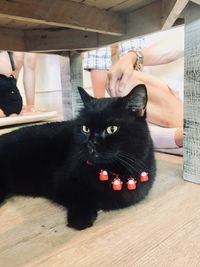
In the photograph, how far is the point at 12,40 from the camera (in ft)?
3.96

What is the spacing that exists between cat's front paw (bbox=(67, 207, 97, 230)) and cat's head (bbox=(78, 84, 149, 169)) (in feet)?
0.43

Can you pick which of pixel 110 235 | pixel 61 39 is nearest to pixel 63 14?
pixel 61 39

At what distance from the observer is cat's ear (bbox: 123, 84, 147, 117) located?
0.71 meters

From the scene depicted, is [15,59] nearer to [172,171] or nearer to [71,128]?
[71,128]

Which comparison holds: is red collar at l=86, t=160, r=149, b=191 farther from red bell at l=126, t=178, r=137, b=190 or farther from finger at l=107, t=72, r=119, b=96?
finger at l=107, t=72, r=119, b=96

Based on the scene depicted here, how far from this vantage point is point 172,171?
1056 mm

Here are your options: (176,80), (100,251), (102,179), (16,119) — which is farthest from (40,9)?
(16,119)

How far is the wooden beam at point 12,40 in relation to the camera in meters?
1.17

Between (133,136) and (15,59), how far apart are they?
1.92 metres

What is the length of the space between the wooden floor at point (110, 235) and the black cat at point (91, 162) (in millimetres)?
39

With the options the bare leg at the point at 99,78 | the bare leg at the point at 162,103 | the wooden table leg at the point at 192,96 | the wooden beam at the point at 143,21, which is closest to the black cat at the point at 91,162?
the wooden table leg at the point at 192,96

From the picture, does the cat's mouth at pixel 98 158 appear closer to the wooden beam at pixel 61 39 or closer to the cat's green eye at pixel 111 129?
the cat's green eye at pixel 111 129

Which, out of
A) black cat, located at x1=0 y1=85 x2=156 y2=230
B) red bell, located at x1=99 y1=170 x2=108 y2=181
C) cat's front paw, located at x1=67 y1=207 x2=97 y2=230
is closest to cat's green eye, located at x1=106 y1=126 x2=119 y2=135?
black cat, located at x1=0 y1=85 x2=156 y2=230

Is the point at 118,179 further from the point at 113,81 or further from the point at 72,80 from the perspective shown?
the point at 72,80
